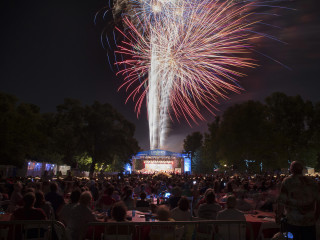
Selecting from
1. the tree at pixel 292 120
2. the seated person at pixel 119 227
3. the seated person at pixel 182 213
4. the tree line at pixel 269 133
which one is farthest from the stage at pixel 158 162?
the seated person at pixel 119 227

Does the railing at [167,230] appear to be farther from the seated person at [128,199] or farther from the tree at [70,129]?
the tree at [70,129]

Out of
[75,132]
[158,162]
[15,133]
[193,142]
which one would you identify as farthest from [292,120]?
[193,142]

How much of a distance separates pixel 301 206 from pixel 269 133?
42376 mm

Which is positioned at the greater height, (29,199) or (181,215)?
(29,199)

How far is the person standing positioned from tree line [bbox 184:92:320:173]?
40.8 metres

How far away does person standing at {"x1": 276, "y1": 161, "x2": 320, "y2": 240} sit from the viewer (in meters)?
4.91

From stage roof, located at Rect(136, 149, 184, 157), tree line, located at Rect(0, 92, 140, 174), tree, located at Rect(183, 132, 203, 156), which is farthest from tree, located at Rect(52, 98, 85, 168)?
tree, located at Rect(183, 132, 203, 156)

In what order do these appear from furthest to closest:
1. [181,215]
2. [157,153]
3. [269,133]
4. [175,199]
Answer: [157,153], [269,133], [175,199], [181,215]

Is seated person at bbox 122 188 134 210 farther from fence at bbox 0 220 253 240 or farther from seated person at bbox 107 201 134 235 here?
seated person at bbox 107 201 134 235

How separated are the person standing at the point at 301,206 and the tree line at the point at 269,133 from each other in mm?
40801

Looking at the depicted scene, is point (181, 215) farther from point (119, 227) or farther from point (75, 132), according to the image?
point (75, 132)

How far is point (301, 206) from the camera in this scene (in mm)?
4949

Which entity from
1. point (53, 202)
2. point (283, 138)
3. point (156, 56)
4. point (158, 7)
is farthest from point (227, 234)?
point (283, 138)

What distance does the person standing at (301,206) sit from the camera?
491 cm
